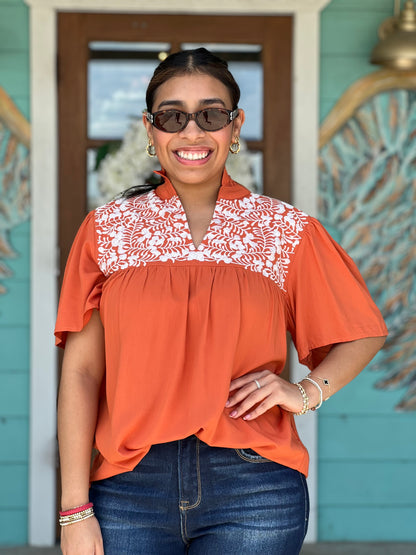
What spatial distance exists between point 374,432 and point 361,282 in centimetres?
182

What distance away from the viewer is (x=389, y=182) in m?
3.33

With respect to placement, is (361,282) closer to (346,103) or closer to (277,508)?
(277,508)

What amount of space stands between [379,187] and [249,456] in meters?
2.03

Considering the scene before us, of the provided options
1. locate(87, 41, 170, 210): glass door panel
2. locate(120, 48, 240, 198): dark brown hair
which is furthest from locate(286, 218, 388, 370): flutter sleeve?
locate(87, 41, 170, 210): glass door panel

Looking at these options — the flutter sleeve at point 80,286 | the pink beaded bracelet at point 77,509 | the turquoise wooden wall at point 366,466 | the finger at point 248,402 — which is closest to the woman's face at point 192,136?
the flutter sleeve at point 80,286

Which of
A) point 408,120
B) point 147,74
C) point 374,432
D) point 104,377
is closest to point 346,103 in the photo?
point 408,120

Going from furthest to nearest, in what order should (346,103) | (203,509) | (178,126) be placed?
(346,103) < (178,126) < (203,509)

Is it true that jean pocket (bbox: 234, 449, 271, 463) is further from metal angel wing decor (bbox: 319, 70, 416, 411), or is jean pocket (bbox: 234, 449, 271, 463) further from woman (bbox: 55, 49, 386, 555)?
metal angel wing decor (bbox: 319, 70, 416, 411)

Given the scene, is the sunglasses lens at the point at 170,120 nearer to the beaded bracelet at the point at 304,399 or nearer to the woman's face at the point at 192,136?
the woman's face at the point at 192,136

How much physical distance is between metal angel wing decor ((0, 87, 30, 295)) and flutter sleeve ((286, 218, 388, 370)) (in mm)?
1863

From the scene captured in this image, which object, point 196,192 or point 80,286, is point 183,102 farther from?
point 80,286

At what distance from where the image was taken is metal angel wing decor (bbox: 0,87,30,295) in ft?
10.7

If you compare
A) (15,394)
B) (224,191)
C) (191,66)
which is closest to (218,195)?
(224,191)

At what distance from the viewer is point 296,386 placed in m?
1.64
